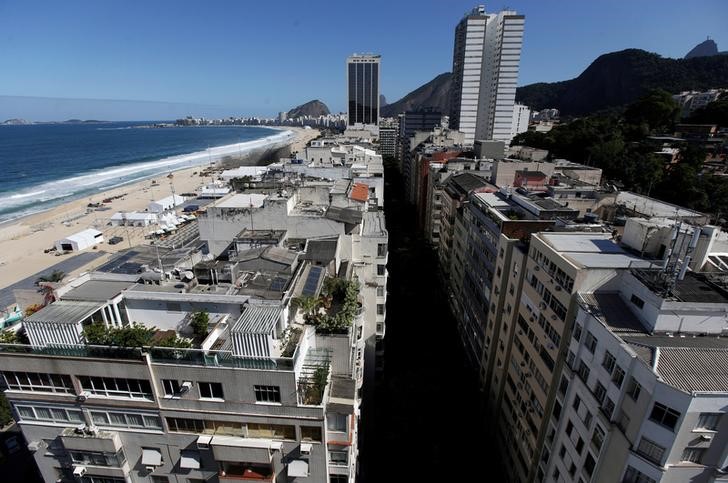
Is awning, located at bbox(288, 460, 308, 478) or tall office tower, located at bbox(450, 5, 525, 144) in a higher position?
tall office tower, located at bbox(450, 5, 525, 144)

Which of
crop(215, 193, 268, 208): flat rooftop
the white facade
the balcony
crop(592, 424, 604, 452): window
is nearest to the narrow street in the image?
crop(592, 424, 604, 452): window

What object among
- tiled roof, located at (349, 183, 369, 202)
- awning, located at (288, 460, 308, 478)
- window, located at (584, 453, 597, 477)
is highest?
tiled roof, located at (349, 183, 369, 202)

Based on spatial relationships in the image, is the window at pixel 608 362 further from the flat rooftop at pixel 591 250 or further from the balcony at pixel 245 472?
the balcony at pixel 245 472

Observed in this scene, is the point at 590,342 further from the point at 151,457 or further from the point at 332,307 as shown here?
the point at 151,457

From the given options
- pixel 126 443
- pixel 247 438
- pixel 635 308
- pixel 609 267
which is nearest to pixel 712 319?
pixel 635 308

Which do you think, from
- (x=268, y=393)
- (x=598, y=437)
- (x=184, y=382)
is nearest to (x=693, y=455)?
(x=598, y=437)

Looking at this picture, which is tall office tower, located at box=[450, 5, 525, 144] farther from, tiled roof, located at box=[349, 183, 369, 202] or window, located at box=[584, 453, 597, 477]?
window, located at box=[584, 453, 597, 477]

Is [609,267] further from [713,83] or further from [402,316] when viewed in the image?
[713,83]

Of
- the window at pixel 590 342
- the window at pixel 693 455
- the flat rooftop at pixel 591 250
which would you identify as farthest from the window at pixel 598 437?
the flat rooftop at pixel 591 250
